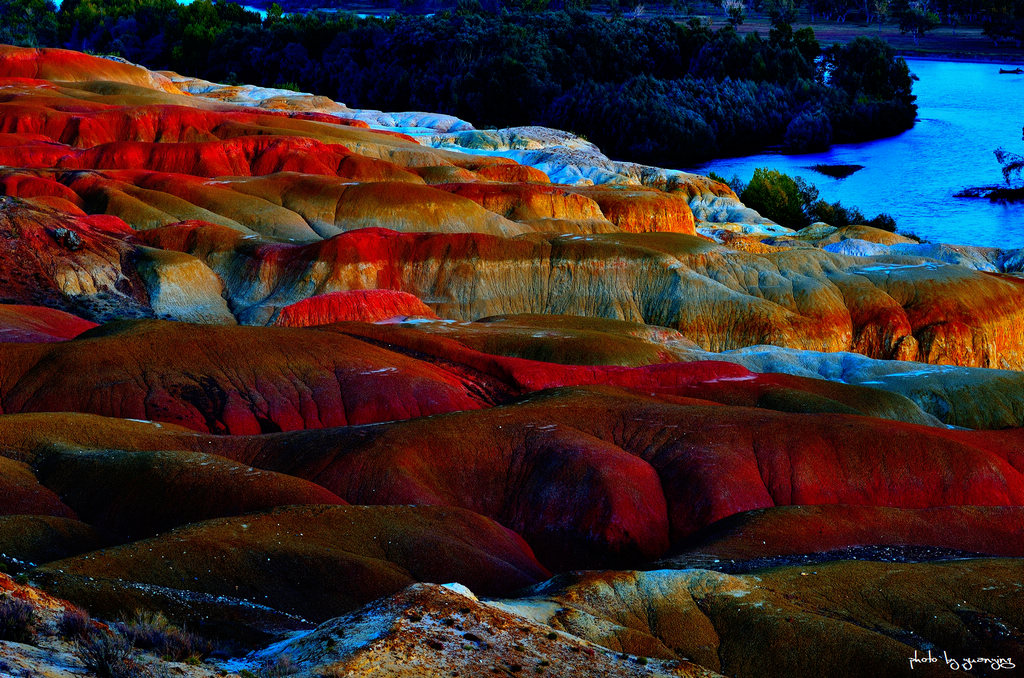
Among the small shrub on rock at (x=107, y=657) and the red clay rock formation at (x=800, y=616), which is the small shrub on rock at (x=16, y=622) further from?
the red clay rock formation at (x=800, y=616)

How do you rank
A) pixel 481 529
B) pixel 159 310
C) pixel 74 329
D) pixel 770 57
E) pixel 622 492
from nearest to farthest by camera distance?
pixel 481 529
pixel 622 492
pixel 74 329
pixel 159 310
pixel 770 57

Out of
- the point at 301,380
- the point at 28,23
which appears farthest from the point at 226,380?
the point at 28,23

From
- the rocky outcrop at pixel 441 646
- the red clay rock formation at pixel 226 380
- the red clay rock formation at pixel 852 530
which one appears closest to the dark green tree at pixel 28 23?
the red clay rock formation at pixel 226 380

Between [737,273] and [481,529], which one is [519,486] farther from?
[737,273]

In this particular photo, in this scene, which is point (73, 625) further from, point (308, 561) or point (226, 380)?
point (226, 380)

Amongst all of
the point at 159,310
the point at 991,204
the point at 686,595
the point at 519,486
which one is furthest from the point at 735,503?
the point at 991,204
